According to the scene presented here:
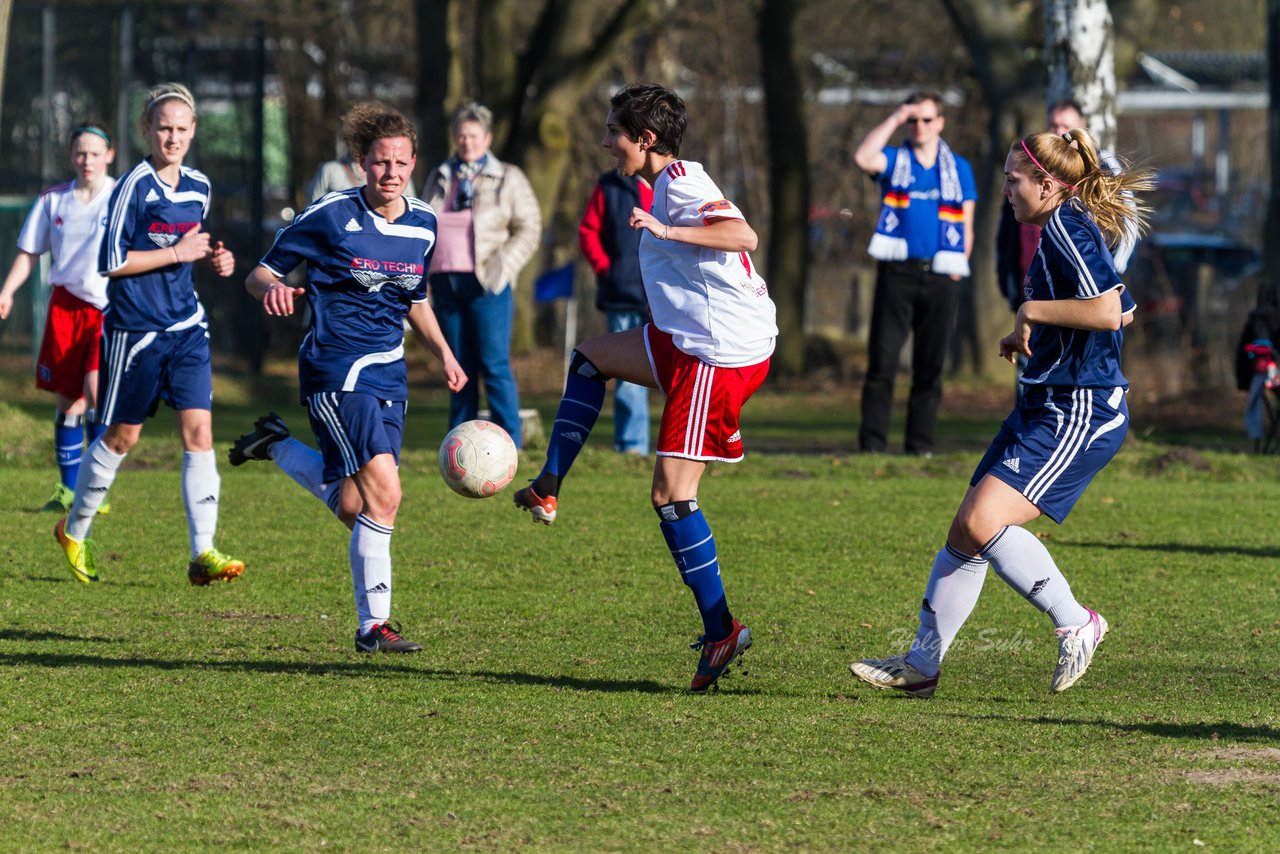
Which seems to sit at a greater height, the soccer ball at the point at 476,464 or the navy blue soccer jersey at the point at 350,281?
the navy blue soccer jersey at the point at 350,281

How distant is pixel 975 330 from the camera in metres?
18.5

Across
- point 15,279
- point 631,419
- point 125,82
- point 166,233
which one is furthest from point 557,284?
point 166,233

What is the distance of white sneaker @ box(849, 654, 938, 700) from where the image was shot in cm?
568

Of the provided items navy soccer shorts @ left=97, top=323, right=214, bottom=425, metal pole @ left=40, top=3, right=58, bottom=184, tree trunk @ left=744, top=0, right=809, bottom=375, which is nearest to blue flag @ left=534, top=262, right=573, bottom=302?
tree trunk @ left=744, top=0, right=809, bottom=375

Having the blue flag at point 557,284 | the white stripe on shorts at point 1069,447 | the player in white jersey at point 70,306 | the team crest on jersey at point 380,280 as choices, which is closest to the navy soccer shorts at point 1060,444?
the white stripe on shorts at point 1069,447

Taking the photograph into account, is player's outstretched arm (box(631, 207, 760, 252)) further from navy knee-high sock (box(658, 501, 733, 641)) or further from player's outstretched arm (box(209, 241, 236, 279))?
player's outstretched arm (box(209, 241, 236, 279))

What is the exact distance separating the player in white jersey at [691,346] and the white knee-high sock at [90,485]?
2503 mm

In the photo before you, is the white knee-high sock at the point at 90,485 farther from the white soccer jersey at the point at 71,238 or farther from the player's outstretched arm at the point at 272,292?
the white soccer jersey at the point at 71,238

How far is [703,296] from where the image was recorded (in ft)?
19.0

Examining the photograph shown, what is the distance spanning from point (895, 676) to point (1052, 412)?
37.4 inches

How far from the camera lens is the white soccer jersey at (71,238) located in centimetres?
984

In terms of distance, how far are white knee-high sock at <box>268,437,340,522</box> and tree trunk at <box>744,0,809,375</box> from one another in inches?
507

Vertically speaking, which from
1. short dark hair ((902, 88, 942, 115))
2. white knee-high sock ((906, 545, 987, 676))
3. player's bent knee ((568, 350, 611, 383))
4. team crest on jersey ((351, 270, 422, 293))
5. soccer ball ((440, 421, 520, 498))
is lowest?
white knee-high sock ((906, 545, 987, 676))

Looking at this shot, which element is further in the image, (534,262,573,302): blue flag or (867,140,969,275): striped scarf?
(534,262,573,302): blue flag
